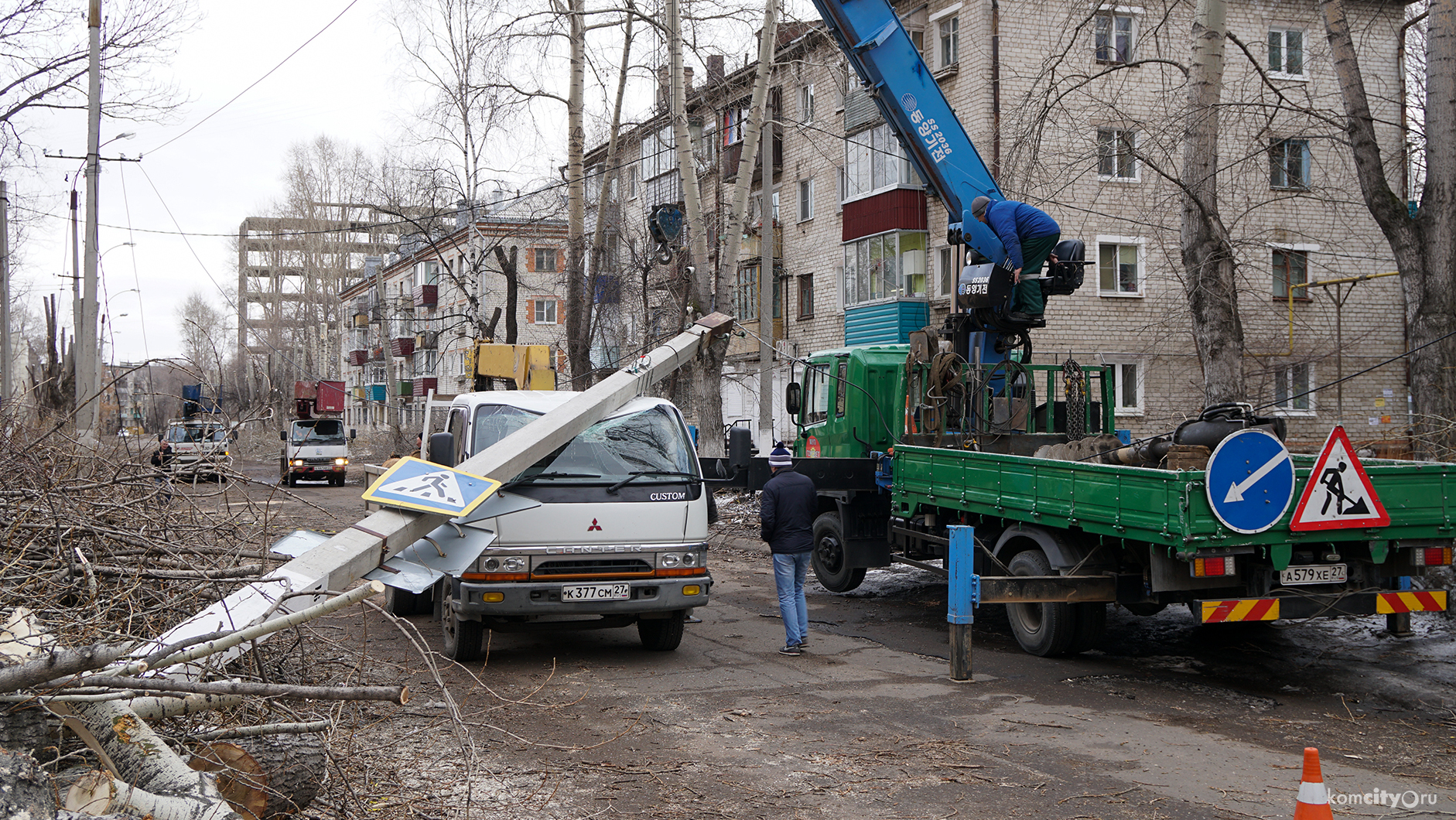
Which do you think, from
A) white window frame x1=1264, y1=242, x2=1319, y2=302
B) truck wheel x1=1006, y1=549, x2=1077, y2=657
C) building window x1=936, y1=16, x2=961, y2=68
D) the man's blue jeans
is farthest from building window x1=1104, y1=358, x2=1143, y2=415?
the man's blue jeans

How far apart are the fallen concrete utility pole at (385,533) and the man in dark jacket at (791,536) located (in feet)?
5.15

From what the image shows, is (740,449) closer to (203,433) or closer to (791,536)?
(791,536)

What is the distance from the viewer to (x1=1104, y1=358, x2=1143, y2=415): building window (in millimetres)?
25234

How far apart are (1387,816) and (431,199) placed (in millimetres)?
26082

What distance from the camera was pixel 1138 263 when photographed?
25.4 meters

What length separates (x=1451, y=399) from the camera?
10.1 meters

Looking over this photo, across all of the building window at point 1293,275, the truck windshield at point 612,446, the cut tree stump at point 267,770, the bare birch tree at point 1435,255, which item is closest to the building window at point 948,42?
the building window at point 1293,275

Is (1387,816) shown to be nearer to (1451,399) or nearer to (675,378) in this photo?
(1451,399)

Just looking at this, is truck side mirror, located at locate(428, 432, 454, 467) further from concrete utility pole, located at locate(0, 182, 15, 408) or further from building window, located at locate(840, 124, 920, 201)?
concrete utility pole, located at locate(0, 182, 15, 408)

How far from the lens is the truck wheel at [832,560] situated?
1177 cm

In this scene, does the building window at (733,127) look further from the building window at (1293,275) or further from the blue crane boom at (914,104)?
the blue crane boom at (914,104)

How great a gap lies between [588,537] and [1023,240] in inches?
205

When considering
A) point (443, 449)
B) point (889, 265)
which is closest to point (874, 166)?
point (889, 265)

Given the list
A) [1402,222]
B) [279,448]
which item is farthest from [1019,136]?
[279,448]
